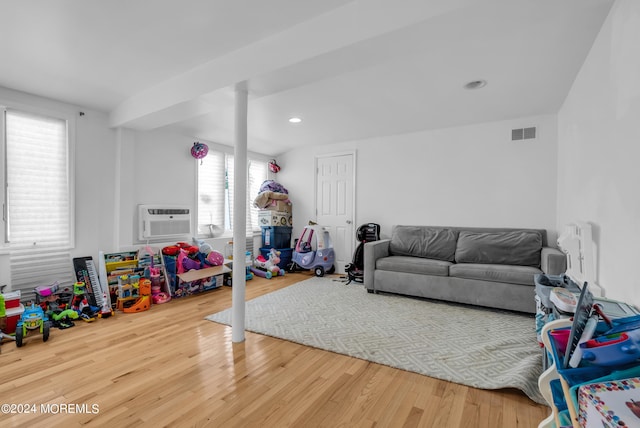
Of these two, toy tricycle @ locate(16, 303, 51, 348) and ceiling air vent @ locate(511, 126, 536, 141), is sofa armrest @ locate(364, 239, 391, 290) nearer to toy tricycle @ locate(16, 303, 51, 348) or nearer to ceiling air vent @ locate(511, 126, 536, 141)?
ceiling air vent @ locate(511, 126, 536, 141)

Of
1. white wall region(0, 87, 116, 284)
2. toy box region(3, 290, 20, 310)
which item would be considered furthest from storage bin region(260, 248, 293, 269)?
toy box region(3, 290, 20, 310)

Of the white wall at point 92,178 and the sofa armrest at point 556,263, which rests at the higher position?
the white wall at point 92,178

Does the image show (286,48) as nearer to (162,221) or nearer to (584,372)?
(584,372)

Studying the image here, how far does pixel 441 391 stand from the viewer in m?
1.89

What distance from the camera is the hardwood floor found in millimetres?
1622

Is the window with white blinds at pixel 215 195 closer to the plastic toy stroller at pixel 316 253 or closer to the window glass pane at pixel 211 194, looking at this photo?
the window glass pane at pixel 211 194

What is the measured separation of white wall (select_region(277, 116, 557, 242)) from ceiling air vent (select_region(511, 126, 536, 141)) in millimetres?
58

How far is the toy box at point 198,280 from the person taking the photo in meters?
3.93

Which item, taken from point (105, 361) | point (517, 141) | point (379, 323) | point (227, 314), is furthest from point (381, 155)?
point (105, 361)

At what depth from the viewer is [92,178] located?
370cm

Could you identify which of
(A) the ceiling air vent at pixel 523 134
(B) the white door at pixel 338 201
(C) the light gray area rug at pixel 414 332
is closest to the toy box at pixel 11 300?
(C) the light gray area rug at pixel 414 332

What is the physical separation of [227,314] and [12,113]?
123 inches

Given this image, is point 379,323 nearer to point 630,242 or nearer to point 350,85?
point 630,242

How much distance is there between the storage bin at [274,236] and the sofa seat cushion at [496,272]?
3171mm
